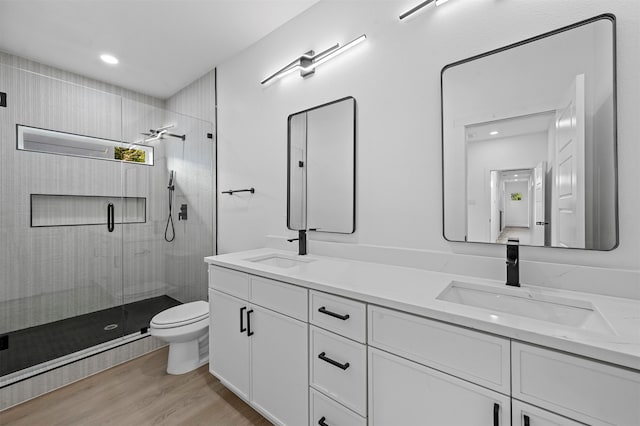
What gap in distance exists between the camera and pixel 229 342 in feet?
5.57

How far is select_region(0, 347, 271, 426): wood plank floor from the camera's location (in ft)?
5.20

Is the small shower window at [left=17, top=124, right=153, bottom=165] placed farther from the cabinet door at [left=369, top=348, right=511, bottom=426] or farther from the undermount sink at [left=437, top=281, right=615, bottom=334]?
the undermount sink at [left=437, top=281, right=615, bottom=334]

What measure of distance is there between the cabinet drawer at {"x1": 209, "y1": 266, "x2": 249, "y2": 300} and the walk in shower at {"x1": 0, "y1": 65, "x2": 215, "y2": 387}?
1.07m

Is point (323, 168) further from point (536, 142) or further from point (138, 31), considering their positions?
point (138, 31)

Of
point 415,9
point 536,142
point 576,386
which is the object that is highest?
point 415,9

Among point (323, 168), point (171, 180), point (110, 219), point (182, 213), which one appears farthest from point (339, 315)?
point (110, 219)

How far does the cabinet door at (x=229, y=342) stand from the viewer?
159cm

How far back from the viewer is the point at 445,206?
4.44 ft

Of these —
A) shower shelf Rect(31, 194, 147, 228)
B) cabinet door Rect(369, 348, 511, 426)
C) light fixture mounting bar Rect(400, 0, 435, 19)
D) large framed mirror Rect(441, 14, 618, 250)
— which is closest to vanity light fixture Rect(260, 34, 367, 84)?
light fixture mounting bar Rect(400, 0, 435, 19)

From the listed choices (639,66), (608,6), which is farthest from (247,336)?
(608,6)

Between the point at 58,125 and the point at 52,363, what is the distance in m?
2.04

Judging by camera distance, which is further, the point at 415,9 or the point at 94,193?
the point at 94,193

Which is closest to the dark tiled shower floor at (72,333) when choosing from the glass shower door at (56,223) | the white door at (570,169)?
the glass shower door at (56,223)

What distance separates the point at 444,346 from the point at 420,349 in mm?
86
